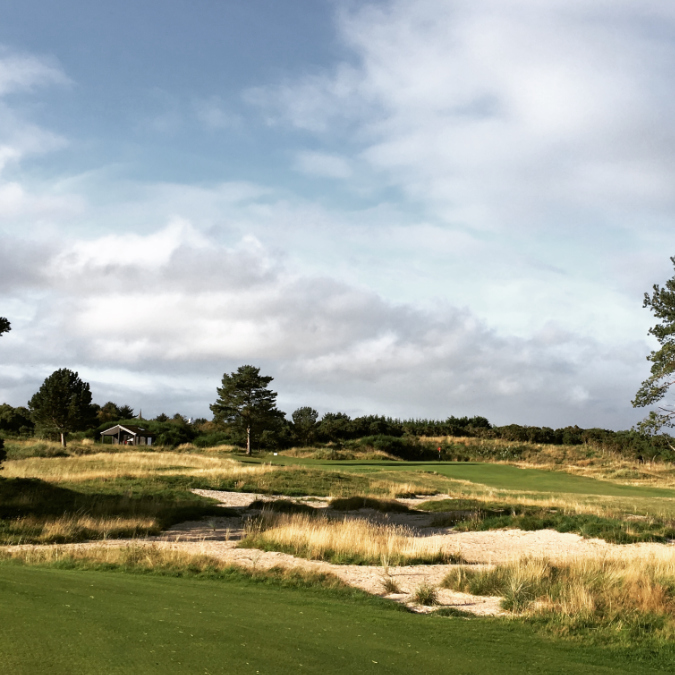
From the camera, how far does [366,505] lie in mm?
28812

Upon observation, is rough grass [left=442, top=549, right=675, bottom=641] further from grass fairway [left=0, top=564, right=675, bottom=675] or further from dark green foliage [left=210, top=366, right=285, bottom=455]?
dark green foliage [left=210, top=366, right=285, bottom=455]

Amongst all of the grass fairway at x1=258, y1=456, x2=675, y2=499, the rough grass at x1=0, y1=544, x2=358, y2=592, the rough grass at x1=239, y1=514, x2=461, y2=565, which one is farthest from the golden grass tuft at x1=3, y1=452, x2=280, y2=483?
the rough grass at x1=0, y1=544, x2=358, y2=592

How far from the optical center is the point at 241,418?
68.6 metres

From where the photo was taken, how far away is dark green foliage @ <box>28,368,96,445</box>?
227 feet

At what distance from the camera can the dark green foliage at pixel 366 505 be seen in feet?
92.2

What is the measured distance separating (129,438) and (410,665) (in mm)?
76313

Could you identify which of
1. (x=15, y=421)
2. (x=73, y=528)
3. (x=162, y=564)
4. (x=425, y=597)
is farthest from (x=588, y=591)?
(x=15, y=421)

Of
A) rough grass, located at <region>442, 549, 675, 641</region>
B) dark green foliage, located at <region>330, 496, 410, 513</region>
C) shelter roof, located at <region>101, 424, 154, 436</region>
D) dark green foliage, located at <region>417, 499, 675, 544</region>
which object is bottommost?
dark green foliage, located at <region>330, 496, 410, 513</region>

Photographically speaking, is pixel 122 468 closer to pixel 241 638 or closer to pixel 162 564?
pixel 162 564

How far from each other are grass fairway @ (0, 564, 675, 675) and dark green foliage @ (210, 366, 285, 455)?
191 ft

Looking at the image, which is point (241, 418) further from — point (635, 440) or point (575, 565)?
point (575, 565)

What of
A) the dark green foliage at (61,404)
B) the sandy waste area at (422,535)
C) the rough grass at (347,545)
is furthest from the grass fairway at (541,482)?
the dark green foliage at (61,404)

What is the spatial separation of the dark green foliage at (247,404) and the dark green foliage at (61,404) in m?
14.3

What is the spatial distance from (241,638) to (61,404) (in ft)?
228
